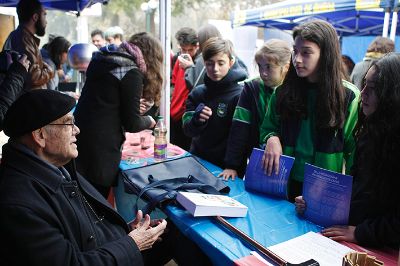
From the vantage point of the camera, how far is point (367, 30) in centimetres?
880

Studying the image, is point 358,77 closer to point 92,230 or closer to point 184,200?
point 184,200

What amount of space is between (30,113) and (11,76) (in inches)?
38.1

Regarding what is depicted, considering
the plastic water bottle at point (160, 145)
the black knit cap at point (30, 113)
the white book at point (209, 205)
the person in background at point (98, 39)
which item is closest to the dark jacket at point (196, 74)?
the plastic water bottle at point (160, 145)

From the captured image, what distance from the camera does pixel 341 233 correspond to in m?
1.42

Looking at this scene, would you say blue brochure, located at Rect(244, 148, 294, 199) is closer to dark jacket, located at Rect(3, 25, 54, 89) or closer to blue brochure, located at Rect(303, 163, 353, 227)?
blue brochure, located at Rect(303, 163, 353, 227)

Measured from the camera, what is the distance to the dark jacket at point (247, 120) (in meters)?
2.25

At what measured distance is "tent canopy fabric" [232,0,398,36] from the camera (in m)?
6.17

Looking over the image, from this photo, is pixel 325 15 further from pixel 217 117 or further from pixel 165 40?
pixel 217 117

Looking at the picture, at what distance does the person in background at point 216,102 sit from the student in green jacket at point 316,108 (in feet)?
2.09

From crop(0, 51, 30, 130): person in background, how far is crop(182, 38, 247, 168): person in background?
1.08 metres

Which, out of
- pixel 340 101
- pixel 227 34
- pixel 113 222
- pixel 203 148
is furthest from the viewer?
pixel 227 34

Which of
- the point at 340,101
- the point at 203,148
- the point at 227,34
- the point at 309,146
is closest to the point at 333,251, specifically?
the point at 309,146

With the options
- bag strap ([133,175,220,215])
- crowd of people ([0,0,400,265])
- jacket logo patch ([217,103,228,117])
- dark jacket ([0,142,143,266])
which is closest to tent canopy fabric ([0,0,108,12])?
crowd of people ([0,0,400,265])

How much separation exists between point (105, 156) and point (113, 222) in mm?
756
